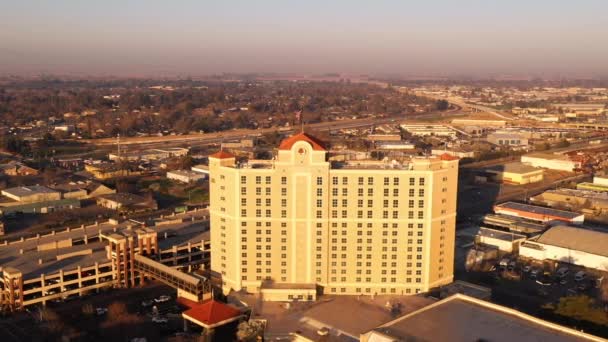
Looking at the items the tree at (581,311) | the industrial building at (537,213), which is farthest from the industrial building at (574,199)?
the tree at (581,311)

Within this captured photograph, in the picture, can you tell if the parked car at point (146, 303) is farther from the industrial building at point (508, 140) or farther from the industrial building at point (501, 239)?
the industrial building at point (508, 140)

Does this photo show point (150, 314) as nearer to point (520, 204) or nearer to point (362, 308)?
point (362, 308)

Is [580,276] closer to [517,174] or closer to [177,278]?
[177,278]

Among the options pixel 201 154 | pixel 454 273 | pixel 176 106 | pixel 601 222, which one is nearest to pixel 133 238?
pixel 454 273

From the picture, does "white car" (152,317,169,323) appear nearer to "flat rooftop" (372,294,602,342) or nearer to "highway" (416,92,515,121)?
"flat rooftop" (372,294,602,342)

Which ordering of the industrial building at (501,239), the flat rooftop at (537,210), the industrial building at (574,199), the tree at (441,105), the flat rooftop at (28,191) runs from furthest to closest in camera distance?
the tree at (441,105) < the flat rooftop at (28,191) < the industrial building at (574,199) < the flat rooftop at (537,210) < the industrial building at (501,239)

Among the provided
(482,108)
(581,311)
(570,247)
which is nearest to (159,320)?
(581,311)
